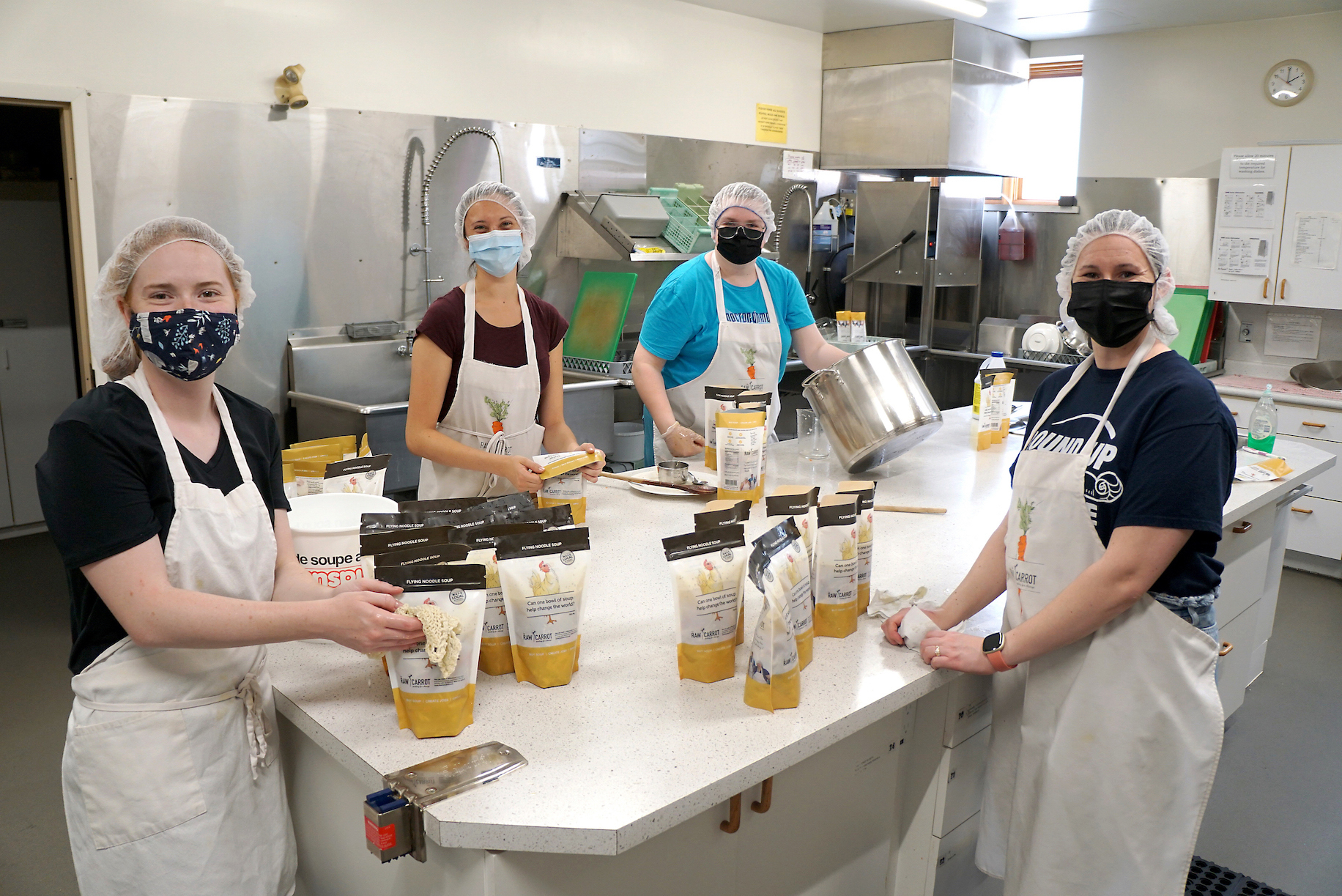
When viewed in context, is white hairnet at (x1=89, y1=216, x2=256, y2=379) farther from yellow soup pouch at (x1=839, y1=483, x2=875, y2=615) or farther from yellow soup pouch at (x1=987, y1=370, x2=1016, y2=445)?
yellow soup pouch at (x1=987, y1=370, x2=1016, y2=445)

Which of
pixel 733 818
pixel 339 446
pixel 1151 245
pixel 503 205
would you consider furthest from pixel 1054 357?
pixel 733 818

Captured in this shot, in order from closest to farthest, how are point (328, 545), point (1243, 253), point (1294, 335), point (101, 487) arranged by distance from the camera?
point (101, 487) → point (328, 545) → point (1243, 253) → point (1294, 335)

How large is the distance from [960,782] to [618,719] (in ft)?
2.67

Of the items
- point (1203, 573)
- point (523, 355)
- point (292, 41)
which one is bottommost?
point (1203, 573)

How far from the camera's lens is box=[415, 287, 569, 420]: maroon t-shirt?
2.41 metres

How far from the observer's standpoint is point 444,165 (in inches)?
171

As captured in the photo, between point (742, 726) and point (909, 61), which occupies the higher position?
point (909, 61)

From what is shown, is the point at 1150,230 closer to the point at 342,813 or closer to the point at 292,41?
the point at 342,813

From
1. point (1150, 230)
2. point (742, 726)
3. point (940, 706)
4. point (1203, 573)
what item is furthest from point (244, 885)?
point (1150, 230)

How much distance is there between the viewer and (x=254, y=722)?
55.6 inches

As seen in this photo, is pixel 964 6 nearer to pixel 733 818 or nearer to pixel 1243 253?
pixel 1243 253

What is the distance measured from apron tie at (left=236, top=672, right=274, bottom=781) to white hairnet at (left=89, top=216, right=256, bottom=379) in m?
0.48

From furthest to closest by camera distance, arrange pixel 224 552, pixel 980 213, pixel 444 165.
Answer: pixel 980 213
pixel 444 165
pixel 224 552

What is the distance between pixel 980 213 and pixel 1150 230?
456 cm
